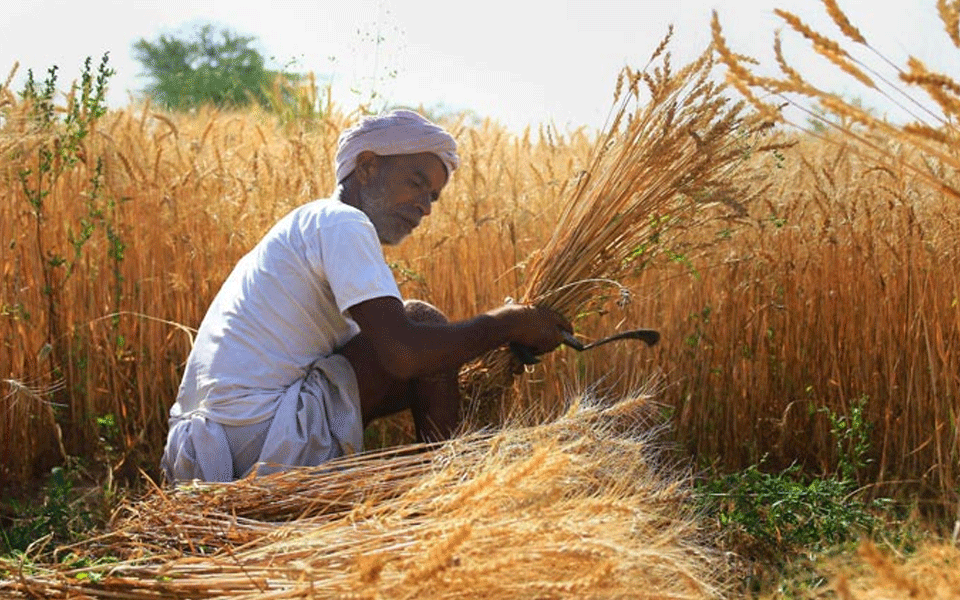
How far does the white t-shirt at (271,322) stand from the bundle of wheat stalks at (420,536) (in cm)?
30

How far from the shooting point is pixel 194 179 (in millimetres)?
4059

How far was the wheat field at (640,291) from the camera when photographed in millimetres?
3059

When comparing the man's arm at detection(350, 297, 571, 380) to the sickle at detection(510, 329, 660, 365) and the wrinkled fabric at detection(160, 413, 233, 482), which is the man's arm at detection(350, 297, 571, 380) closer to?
the sickle at detection(510, 329, 660, 365)

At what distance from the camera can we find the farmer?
2.67 m

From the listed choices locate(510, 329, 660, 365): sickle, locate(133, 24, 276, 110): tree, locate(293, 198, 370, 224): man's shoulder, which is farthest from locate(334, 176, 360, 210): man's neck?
locate(133, 24, 276, 110): tree

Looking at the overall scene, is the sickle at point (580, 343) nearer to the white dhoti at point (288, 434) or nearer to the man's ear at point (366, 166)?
the white dhoti at point (288, 434)

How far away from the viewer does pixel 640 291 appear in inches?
150

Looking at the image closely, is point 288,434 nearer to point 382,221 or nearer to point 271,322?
point 271,322

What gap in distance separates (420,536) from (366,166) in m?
1.24

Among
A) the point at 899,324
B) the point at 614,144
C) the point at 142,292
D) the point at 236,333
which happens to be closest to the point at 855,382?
the point at 899,324

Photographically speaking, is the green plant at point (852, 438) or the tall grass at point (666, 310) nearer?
the green plant at point (852, 438)

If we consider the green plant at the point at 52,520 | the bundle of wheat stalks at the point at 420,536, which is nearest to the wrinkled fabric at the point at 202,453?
the bundle of wheat stalks at the point at 420,536

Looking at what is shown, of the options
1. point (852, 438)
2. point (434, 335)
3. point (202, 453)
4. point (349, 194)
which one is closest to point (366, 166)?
point (349, 194)

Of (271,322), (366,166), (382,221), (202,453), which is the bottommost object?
(202,453)
